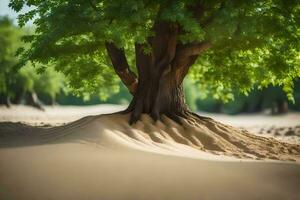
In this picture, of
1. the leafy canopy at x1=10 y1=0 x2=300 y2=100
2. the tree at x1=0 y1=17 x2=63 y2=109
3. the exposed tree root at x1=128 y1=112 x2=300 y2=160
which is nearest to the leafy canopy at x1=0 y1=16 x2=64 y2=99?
the tree at x1=0 y1=17 x2=63 y2=109

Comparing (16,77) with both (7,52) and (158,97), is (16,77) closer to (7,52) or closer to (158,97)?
(7,52)

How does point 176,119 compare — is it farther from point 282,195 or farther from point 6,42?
point 6,42

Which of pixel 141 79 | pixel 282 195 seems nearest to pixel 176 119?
pixel 141 79

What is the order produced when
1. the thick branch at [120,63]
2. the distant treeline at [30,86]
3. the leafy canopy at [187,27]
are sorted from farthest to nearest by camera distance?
the distant treeline at [30,86], the thick branch at [120,63], the leafy canopy at [187,27]

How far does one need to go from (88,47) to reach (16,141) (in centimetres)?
451

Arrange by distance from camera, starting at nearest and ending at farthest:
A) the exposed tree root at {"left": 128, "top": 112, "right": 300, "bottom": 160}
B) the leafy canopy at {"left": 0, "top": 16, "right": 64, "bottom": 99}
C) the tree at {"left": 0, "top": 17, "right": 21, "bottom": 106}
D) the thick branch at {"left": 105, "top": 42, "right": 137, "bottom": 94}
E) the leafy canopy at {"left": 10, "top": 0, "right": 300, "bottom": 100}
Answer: the leafy canopy at {"left": 10, "top": 0, "right": 300, "bottom": 100} < the exposed tree root at {"left": 128, "top": 112, "right": 300, "bottom": 160} < the thick branch at {"left": 105, "top": 42, "right": 137, "bottom": 94} < the tree at {"left": 0, "top": 17, "right": 21, "bottom": 106} < the leafy canopy at {"left": 0, "top": 16, "right": 64, "bottom": 99}

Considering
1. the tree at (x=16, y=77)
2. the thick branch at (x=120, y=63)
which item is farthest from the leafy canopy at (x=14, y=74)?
the thick branch at (x=120, y=63)

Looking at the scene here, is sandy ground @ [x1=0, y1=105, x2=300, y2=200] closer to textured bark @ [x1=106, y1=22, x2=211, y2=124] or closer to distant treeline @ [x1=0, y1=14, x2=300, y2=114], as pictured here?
textured bark @ [x1=106, y1=22, x2=211, y2=124]

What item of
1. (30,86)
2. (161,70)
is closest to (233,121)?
(30,86)

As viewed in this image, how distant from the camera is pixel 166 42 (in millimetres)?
13000

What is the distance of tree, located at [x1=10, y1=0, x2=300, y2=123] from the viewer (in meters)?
10.9

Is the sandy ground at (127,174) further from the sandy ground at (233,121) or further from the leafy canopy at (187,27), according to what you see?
the sandy ground at (233,121)

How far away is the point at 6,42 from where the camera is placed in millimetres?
35094

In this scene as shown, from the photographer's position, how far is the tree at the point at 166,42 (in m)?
10.9
